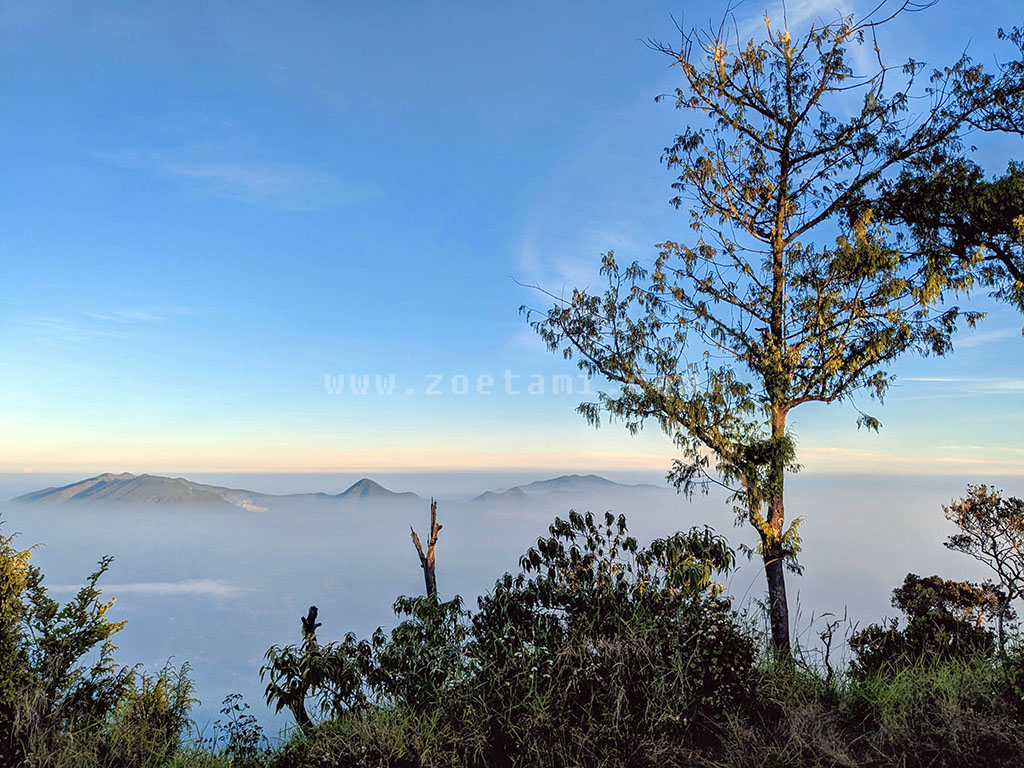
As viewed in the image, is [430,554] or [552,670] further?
[430,554]

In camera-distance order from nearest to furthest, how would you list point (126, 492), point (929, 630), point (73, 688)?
point (73, 688), point (929, 630), point (126, 492)

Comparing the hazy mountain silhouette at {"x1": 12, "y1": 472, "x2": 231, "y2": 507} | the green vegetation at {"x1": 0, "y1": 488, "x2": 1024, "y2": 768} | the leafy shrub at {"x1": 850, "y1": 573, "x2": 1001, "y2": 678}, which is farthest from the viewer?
the hazy mountain silhouette at {"x1": 12, "y1": 472, "x2": 231, "y2": 507}

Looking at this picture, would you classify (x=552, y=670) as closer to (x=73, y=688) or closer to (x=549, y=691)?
(x=549, y=691)

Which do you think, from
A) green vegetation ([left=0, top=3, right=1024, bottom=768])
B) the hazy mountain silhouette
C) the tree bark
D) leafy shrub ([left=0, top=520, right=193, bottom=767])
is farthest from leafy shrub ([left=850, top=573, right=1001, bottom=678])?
the hazy mountain silhouette

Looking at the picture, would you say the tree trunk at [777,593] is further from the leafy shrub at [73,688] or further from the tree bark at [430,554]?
the leafy shrub at [73,688]

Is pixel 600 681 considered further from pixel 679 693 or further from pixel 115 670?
pixel 115 670

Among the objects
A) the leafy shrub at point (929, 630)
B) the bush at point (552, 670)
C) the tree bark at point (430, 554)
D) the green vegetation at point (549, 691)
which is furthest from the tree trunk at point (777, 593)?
the tree bark at point (430, 554)

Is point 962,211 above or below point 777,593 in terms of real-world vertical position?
above

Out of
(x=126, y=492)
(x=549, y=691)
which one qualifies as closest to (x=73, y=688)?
(x=549, y=691)

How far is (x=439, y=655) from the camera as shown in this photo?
5336 mm

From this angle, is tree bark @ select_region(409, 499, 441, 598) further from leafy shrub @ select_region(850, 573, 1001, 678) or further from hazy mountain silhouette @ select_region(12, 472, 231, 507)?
hazy mountain silhouette @ select_region(12, 472, 231, 507)

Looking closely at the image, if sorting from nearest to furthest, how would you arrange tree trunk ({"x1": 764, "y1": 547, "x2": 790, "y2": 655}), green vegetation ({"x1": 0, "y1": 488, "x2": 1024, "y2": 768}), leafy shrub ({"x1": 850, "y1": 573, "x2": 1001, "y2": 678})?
green vegetation ({"x1": 0, "y1": 488, "x2": 1024, "y2": 768}), leafy shrub ({"x1": 850, "y1": 573, "x2": 1001, "y2": 678}), tree trunk ({"x1": 764, "y1": 547, "x2": 790, "y2": 655})

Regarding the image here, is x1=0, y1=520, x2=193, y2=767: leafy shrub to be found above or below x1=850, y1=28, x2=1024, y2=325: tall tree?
below

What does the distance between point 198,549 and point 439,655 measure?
181 meters
